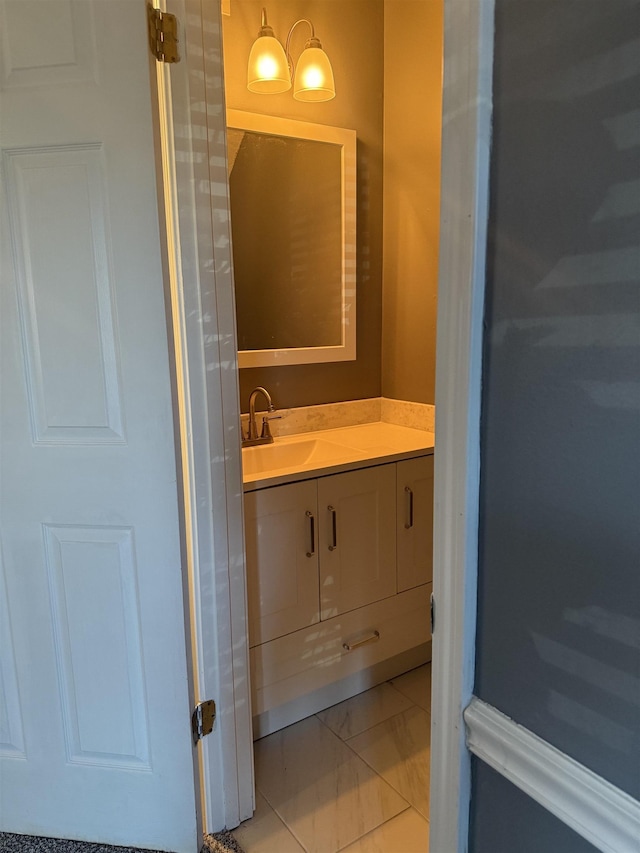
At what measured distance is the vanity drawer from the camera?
183cm

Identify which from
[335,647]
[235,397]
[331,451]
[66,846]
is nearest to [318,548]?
[335,647]

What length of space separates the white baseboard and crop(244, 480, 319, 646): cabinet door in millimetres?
1037

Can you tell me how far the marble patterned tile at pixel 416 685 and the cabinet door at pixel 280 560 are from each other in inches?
21.0

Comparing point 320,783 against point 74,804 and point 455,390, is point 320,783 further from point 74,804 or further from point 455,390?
point 455,390

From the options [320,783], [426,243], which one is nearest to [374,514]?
[320,783]

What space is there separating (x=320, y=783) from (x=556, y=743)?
4.19 feet

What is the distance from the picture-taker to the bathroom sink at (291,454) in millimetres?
2104

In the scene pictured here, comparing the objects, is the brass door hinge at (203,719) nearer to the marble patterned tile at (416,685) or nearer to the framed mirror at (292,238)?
the marble patterned tile at (416,685)

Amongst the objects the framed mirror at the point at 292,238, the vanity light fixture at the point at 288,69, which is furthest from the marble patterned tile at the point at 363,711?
the vanity light fixture at the point at 288,69

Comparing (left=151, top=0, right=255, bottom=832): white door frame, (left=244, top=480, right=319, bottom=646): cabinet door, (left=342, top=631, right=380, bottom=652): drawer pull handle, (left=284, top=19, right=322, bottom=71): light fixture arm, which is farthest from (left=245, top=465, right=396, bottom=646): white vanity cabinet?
(left=284, top=19, right=322, bottom=71): light fixture arm

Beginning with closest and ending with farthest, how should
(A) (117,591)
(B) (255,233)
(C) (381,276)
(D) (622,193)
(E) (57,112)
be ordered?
(D) (622,193), (E) (57,112), (A) (117,591), (B) (255,233), (C) (381,276)

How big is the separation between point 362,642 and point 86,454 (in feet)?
3.89

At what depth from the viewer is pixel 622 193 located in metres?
0.55

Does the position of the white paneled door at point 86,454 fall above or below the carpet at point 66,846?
above
